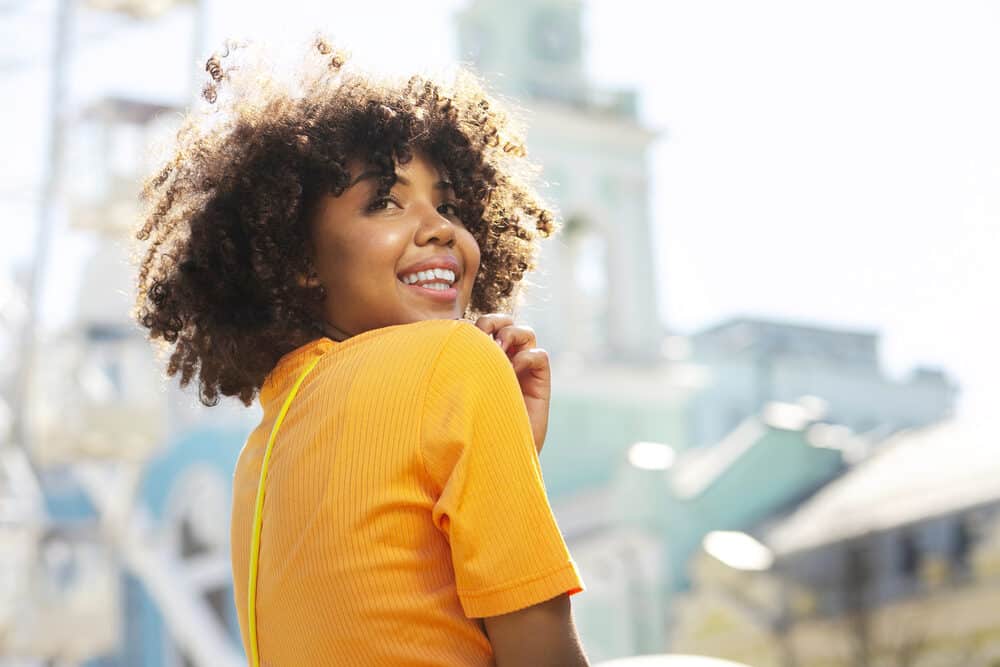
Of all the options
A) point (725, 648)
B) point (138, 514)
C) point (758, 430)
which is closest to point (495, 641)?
point (725, 648)

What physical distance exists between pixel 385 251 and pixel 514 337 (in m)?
0.18

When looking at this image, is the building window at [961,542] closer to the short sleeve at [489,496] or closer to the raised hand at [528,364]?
the raised hand at [528,364]

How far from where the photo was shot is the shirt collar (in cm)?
150

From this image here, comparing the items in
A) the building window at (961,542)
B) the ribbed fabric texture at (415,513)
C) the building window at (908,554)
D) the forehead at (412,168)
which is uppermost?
the forehead at (412,168)

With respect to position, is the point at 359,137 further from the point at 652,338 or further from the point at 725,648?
the point at 652,338

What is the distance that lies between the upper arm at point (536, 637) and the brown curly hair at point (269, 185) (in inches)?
21.5

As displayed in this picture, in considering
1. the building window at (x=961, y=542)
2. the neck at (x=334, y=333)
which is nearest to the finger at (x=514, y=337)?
the neck at (x=334, y=333)

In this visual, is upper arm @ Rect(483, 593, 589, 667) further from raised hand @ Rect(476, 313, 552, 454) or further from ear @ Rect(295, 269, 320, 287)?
ear @ Rect(295, 269, 320, 287)

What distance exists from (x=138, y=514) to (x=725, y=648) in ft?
13.8

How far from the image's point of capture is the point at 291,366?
1519 millimetres

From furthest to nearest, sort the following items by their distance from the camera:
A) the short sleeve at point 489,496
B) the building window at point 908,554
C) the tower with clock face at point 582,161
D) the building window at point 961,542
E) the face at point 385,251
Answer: the tower with clock face at point 582,161 → the building window at point 908,554 → the building window at point 961,542 → the face at point 385,251 → the short sleeve at point 489,496

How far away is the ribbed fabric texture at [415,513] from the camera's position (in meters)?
1.22

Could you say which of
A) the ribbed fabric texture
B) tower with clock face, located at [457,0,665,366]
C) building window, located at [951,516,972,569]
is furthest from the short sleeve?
tower with clock face, located at [457,0,665,366]

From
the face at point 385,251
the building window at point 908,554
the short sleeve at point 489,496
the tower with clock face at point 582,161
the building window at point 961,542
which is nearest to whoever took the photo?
the short sleeve at point 489,496
